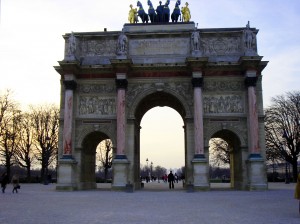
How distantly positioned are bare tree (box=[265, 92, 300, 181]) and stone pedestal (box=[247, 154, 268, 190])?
55.8ft

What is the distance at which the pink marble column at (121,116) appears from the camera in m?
26.6

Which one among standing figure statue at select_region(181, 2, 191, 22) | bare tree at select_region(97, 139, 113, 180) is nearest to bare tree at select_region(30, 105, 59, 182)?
bare tree at select_region(97, 139, 113, 180)

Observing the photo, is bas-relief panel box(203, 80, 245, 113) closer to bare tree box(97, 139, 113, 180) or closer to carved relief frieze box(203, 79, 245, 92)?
carved relief frieze box(203, 79, 245, 92)

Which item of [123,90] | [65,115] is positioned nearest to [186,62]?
[123,90]

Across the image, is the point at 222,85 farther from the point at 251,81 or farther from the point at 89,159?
the point at 89,159

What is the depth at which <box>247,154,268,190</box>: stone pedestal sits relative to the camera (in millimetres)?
25438

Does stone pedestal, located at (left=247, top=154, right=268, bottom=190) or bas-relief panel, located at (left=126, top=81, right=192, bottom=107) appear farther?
bas-relief panel, located at (left=126, top=81, right=192, bottom=107)

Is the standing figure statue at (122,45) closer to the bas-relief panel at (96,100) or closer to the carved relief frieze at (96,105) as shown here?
the bas-relief panel at (96,100)

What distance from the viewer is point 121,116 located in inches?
1064

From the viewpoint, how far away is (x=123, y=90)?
1076 inches

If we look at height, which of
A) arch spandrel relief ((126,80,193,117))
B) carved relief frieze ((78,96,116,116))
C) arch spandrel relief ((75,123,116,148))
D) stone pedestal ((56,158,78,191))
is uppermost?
arch spandrel relief ((126,80,193,117))

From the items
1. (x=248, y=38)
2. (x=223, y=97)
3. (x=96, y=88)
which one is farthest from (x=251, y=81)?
(x=96, y=88)

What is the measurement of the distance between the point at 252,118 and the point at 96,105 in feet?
36.0

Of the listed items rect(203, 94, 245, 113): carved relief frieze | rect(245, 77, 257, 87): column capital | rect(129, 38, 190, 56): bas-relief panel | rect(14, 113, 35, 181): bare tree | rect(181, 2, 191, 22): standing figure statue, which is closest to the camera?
rect(245, 77, 257, 87): column capital
